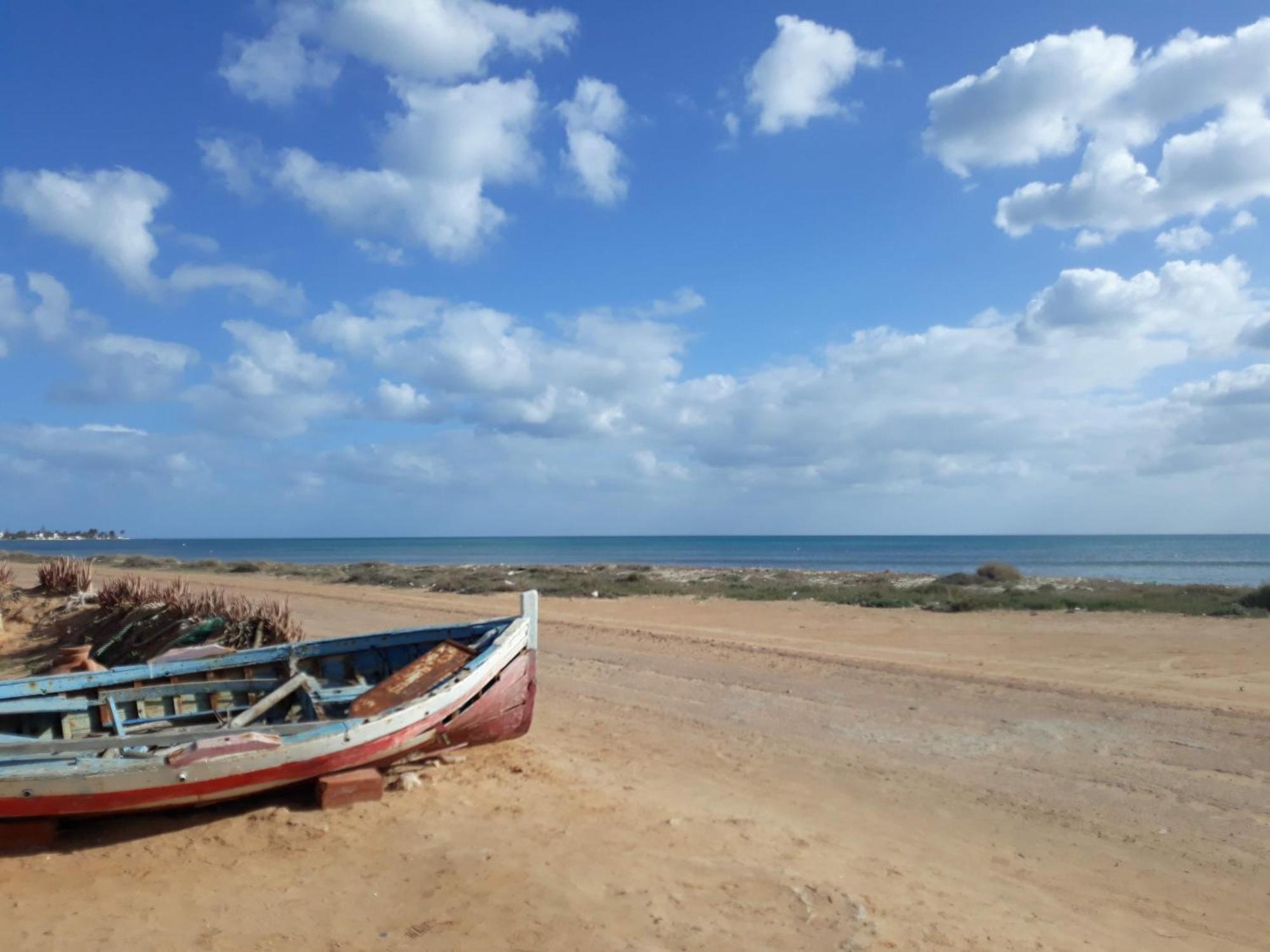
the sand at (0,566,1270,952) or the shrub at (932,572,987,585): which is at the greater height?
the shrub at (932,572,987,585)

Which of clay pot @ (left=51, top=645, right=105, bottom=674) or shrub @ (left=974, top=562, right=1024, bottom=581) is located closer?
clay pot @ (left=51, top=645, right=105, bottom=674)

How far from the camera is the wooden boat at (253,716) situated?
18.4 ft

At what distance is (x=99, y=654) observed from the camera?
45.2 ft

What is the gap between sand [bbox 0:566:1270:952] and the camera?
471 centimetres

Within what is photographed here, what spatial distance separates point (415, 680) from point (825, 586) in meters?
23.3

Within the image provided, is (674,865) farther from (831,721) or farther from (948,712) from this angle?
(948,712)

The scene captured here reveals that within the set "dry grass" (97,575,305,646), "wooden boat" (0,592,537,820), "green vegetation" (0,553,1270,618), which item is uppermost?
"dry grass" (97,575,305,646)

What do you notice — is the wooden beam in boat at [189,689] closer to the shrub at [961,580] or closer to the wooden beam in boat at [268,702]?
the wooden beam in boat at [268,702]

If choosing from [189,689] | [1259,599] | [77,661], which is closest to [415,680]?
[189,689]

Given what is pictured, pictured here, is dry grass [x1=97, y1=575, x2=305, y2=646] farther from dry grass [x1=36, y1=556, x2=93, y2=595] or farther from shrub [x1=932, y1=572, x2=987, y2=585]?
shrub [x1=932, y1=572, x2=987, y2=585]

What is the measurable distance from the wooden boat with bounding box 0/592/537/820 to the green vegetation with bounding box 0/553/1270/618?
16.5 metres

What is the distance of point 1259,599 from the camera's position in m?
20.1

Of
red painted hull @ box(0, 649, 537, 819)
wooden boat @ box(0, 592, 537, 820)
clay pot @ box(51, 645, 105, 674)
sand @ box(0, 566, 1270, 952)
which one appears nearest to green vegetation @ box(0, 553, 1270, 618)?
sand @ box(0, 566, 1270, 952)

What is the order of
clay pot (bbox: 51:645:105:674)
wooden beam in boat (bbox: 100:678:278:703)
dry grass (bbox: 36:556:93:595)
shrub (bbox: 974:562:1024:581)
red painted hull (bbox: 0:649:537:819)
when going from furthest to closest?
shrub (bbox: 974:562:1024:581) < dry grass (bbox: 36:556:93:595) < clay pot (bbox: 51:645:105:674) < wooden beam in boat (bbox: 100:678:278:703) < red painted hull (bbox: 0:649:537:819)
